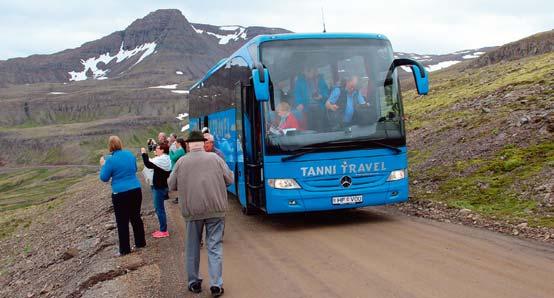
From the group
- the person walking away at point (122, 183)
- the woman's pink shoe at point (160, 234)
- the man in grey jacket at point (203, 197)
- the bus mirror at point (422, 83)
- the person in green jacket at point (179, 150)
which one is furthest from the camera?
the woman's pink shoe at point (160, 234)

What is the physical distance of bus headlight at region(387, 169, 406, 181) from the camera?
1157cm

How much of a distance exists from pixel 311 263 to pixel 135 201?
11.4ft

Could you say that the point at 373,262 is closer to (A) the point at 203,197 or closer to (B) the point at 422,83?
(A) the point at 203,197

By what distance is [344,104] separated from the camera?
11305mm

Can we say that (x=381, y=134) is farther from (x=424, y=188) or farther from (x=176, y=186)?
(x=176, y=186)

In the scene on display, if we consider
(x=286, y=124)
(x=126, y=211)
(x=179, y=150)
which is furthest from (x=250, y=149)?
(x=126, y=211)

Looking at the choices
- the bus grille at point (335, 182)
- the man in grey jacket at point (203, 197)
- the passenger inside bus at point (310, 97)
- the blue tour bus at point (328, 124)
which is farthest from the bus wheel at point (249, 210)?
the man in grey jacket at point (203, 197)

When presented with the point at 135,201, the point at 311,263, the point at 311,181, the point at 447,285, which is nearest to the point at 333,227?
the point at 311,181

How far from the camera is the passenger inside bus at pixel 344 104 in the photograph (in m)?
11.2

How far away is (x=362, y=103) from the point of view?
11.3m

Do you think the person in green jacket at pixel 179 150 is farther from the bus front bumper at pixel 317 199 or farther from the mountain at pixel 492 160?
the mountain at pixel 492 160

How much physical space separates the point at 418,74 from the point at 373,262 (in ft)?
14.0

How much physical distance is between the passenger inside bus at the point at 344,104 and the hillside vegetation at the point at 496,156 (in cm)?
325

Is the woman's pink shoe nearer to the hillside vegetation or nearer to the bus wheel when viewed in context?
the bus wheel
